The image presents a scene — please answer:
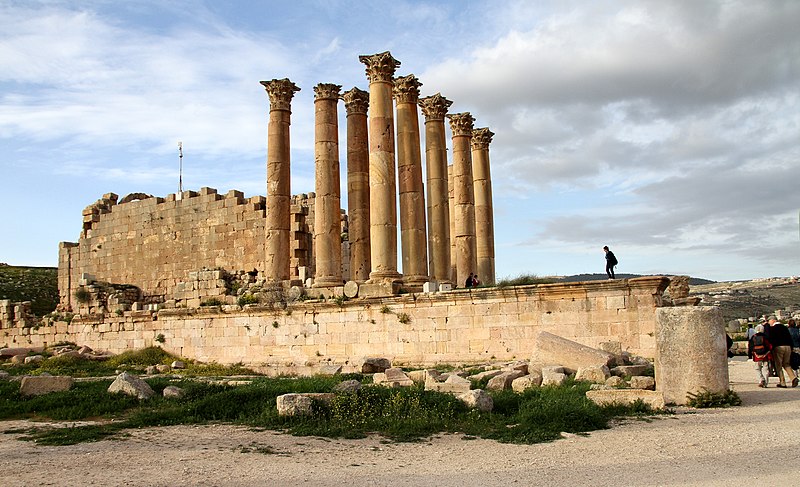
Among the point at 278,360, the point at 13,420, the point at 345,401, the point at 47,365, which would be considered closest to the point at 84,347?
the point at 47,365

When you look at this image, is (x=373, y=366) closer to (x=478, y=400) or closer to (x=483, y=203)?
(x=478, y=400)

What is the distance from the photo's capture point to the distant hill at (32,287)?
42516mm

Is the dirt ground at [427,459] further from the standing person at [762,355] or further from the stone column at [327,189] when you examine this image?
the stone column at [327,189]

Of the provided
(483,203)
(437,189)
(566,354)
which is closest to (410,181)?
(437,189)

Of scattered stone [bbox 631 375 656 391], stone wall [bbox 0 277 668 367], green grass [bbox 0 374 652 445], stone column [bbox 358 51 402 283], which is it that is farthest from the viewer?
stone column [bbox 358 51 402 283]

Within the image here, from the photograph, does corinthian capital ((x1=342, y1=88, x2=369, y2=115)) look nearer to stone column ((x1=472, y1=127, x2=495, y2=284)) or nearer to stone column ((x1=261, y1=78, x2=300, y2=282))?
stone column ((x1=261, y1=78, x2=300, y2=282))

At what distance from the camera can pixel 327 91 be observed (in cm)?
2588

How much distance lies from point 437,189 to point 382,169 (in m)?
3.42


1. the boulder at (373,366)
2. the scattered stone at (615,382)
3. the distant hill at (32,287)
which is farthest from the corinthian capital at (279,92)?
the distant hill at (32,287)

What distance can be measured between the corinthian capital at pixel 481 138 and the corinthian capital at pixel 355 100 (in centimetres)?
602

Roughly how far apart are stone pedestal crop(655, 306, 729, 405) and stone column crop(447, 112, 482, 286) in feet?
51.3

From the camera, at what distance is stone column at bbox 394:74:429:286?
24641 millimetres

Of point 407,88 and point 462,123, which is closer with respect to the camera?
point 407,88

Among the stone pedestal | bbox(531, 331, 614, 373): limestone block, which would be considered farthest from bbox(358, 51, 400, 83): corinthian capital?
the stone pedestal
